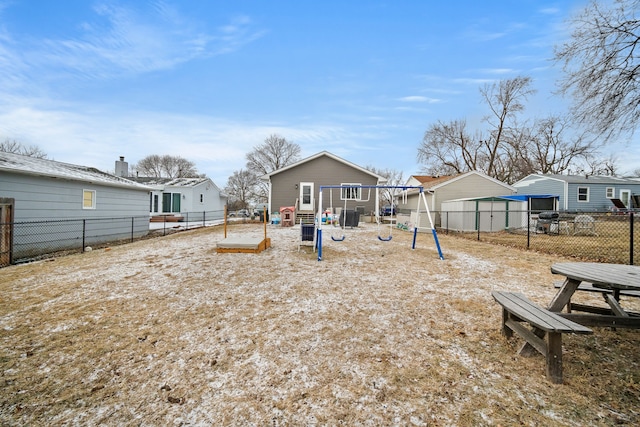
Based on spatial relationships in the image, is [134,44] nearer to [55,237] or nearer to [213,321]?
[55,237]

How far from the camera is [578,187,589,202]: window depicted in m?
22.4

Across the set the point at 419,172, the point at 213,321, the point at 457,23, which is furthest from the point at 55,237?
the point at 419,172

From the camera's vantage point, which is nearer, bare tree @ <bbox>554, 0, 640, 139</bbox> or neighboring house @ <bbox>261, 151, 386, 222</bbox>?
bare tree @ <bbox>554, 0, 640, 139</bbox>

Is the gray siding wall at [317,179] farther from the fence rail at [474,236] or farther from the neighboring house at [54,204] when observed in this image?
the neighboring house at [54,204]

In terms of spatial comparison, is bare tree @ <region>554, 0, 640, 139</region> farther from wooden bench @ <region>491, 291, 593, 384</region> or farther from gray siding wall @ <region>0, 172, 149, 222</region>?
gray siding wall @ <region>0, 172, 149, 222</region>

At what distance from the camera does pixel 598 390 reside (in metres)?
2.18

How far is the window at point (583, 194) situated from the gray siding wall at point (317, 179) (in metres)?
19.1

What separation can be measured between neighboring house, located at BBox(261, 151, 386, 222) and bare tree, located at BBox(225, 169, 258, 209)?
981 inches

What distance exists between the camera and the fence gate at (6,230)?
7285mm

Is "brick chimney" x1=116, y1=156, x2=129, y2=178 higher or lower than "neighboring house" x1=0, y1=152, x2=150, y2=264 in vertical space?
higher

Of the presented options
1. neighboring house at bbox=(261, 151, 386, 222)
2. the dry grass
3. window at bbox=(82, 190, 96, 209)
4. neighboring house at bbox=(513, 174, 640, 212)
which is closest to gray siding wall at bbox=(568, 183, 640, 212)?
neighboring house at bbox=(513, 174, 640, 212)

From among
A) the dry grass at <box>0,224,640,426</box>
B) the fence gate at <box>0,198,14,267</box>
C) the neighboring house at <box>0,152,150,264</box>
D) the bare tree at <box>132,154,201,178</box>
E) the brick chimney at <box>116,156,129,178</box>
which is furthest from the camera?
the bare tree at <box>132,154,201,178</box>

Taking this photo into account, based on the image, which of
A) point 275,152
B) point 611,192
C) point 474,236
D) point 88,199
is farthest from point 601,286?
point 275,152

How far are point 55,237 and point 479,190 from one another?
23254 mm
